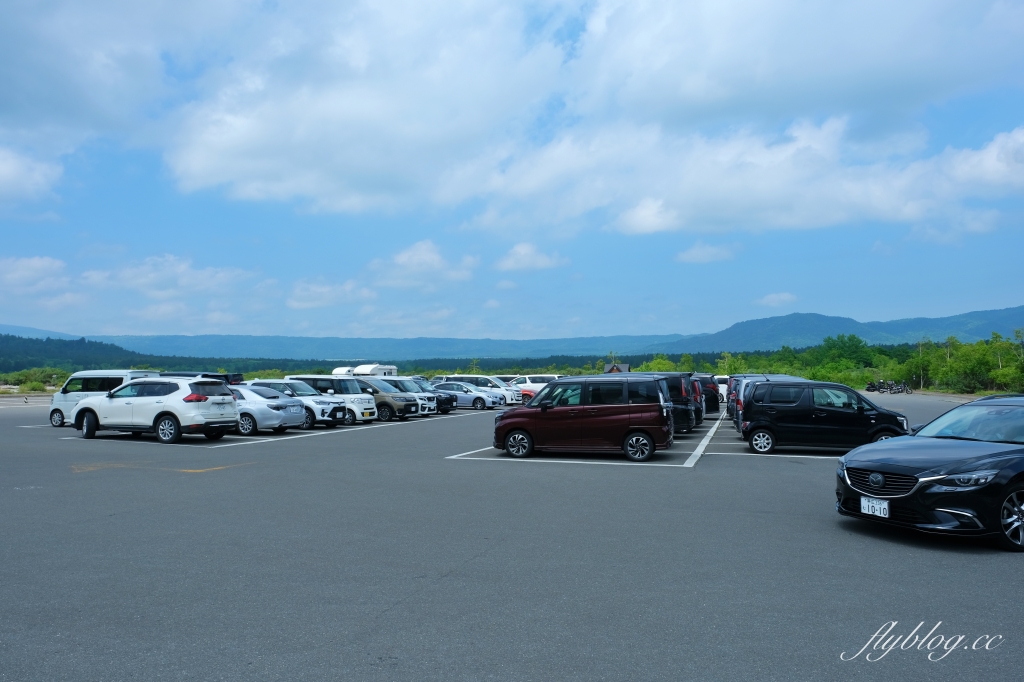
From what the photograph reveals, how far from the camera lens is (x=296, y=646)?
4.91 metres

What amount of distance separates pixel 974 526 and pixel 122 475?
492 inches

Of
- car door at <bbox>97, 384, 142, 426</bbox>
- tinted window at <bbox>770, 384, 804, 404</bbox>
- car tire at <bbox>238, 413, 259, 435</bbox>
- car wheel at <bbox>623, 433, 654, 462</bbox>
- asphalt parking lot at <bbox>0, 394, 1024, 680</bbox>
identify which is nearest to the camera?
asphalt parking lot at <bbox>0, 394, 1024, 680</bbox>

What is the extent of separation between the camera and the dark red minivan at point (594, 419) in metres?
15.8

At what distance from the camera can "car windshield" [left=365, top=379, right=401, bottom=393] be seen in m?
29.4

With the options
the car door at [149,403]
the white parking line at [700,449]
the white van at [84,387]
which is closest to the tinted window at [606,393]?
the white parking line at [700,449]

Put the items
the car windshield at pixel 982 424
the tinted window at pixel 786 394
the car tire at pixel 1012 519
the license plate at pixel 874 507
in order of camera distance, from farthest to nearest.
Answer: the tinted window at pixel 786 394 → the car windshield at pixel 982 424 → the license plate at pixel 874 507 → the car tire at pixel 1012 519

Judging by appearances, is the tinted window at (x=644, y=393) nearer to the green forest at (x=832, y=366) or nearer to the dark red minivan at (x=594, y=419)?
the dark red minivan at (x=594, y=419)

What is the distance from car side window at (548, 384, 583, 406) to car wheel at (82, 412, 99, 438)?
41.3 feet

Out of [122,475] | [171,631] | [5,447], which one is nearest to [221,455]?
[122,475]

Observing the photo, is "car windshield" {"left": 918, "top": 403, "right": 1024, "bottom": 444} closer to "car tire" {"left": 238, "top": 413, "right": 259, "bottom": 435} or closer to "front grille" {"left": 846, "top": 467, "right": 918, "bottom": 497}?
"front grille" {"left": 846, "top": 467, "right": 918, "bottom": 497}

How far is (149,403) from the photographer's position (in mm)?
19594

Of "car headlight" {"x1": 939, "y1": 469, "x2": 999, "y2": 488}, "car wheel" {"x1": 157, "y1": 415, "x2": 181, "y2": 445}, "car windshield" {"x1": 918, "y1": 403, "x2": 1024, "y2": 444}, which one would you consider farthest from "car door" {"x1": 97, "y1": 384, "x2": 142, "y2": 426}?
"car headlight" {"x1": 939, "y1": 469, "x2": 999, "y2": 488}

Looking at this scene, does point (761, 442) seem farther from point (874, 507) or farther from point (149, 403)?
point (149, 403)

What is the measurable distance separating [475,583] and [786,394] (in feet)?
42.3
